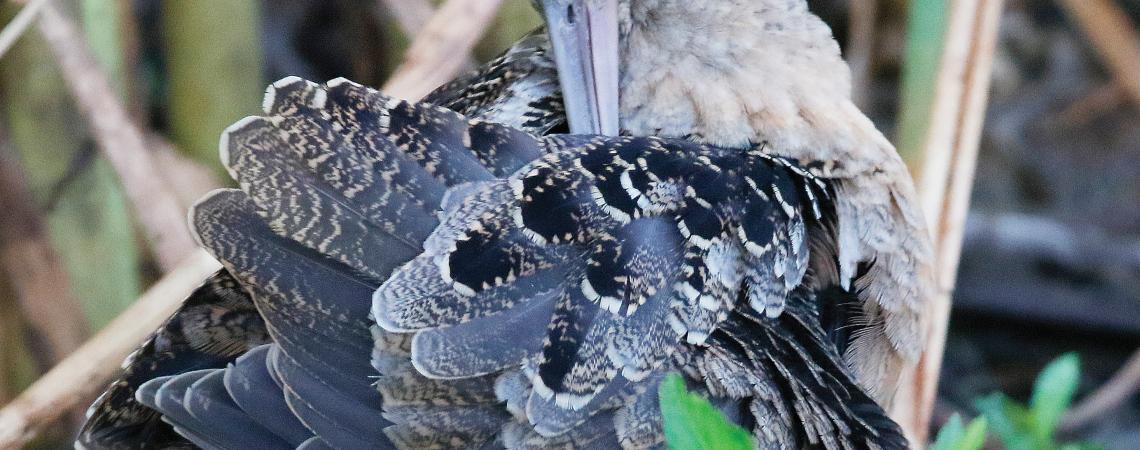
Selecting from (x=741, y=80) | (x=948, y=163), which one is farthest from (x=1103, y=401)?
(x=741, y=80)

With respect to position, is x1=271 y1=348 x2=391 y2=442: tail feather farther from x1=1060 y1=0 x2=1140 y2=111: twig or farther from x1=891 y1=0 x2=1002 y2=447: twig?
x1=1060 y1=0 x2=1140 y2=111: twig

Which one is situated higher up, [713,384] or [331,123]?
[331,123]

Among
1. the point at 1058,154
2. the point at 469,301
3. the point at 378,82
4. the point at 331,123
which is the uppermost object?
the point at 331,123

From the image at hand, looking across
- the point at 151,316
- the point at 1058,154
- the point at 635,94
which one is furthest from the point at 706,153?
the point at 1058,154

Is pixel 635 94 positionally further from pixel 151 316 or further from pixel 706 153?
pixel 151 316

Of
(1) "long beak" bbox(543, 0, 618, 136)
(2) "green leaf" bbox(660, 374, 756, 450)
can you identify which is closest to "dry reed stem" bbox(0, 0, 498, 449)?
(1) "long beak" bbox(543, 0, 618, 136)

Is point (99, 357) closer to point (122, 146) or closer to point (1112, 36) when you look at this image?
point (122, 146)
